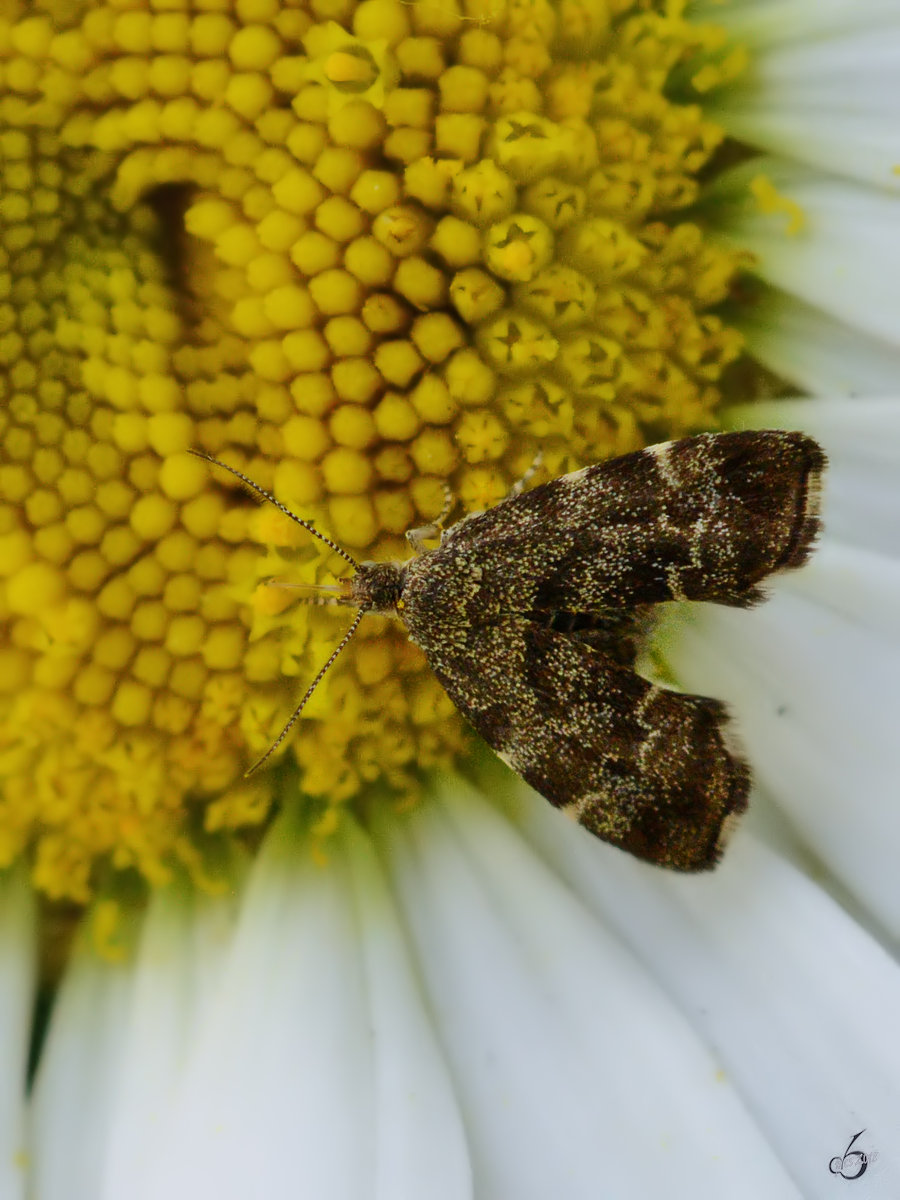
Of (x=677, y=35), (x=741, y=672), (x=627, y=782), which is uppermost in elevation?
(x=677, y=35)

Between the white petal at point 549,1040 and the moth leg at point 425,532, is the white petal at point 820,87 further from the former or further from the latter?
the white petal at point 549,1040

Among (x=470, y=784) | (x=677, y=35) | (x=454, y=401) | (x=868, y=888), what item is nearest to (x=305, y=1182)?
(x=470, y=784)

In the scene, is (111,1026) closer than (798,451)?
No

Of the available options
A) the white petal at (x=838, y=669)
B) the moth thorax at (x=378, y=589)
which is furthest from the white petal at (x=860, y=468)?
the moth thorax at (x=378, y=589)

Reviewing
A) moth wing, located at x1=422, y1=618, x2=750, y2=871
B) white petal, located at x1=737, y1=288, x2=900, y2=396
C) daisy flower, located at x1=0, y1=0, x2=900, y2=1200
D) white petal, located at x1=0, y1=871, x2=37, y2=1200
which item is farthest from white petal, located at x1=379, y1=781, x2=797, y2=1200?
white petal, located at x1=737, y1=288, x2=900, y2=396

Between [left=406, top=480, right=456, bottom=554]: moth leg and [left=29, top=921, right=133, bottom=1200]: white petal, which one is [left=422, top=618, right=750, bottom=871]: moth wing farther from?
[left=29, top=921, right=133, bottom=1200]: white petal

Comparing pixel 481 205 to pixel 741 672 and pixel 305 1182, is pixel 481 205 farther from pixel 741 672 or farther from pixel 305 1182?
pixel 305 1182

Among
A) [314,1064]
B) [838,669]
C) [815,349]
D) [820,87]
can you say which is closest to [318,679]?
[314,1064]

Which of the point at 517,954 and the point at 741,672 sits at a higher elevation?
the point at 741,672
